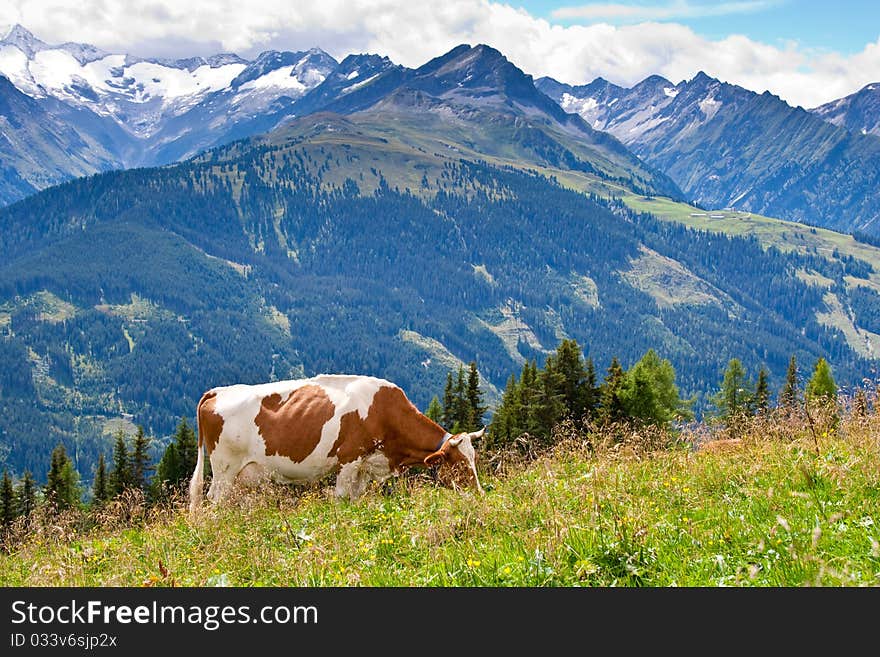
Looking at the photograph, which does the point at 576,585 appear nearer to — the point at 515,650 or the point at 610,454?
the point at 515,650

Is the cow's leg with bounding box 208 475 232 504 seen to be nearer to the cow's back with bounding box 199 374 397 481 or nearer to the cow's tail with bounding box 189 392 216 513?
the cow's back with bounding box 199 374 397 481

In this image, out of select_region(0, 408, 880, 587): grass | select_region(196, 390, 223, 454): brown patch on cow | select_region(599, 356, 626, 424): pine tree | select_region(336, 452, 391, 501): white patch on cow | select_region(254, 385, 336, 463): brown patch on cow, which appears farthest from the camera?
select_region(599, 356, 626, 424): pine tree

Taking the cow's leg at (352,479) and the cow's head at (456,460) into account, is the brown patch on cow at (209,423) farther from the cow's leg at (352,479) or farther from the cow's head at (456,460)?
the cow's head at (456,460)

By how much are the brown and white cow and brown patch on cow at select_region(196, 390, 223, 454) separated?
0.08 ft

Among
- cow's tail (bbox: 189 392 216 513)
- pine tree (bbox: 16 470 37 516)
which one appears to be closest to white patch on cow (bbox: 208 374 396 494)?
cow's tail (bbox: 189 392 216 513)

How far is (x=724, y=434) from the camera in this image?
51.8ft

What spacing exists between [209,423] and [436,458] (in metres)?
5.93

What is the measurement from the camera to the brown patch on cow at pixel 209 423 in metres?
19.4

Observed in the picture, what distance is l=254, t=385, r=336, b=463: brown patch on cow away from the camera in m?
18.5

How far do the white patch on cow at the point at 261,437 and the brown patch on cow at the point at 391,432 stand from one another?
0.57 feet

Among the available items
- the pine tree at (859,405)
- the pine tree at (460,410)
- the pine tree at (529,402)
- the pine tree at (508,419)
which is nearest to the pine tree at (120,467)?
the pine tree at (460,410)

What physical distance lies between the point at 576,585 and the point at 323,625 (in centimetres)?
251

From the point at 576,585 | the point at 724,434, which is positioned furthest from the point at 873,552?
the point at 724,434

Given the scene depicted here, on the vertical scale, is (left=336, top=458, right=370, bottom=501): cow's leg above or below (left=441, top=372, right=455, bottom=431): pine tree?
below
